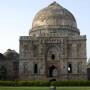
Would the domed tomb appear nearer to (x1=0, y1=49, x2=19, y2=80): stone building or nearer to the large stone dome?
the large stone dome

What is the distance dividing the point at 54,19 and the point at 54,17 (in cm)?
33

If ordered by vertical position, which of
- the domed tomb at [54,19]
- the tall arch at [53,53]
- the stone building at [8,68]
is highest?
the domed tomb at [54,19]

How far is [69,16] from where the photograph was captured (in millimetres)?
56469

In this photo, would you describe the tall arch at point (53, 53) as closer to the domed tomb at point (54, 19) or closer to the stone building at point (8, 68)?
the domed tomb at point (54, 19)

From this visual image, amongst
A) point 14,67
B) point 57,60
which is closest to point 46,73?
point 57,60

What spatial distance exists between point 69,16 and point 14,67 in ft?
39.8

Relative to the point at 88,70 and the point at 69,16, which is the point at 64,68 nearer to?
the point at 88,70

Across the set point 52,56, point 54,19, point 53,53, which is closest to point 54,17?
point 54,19

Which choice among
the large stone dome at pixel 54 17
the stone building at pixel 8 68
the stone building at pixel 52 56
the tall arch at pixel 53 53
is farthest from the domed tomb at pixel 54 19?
the stone building at pixel 8 68

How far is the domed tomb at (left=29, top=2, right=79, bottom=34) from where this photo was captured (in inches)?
2176

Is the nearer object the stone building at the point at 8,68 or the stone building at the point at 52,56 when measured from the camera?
the stone building at the point at 52,56

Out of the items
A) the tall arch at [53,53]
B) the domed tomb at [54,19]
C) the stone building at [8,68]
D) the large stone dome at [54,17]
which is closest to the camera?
the tall arch at [53,53]

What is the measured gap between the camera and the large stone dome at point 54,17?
182 feet

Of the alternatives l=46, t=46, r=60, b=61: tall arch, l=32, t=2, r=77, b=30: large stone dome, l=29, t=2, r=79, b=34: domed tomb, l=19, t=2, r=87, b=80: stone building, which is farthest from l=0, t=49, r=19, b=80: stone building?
l=32, t=2, r=77, b=30: large stone dome
